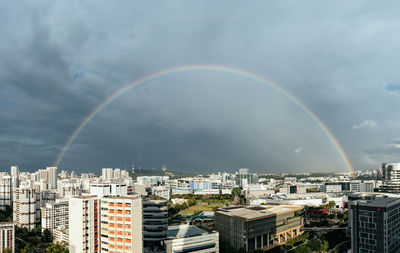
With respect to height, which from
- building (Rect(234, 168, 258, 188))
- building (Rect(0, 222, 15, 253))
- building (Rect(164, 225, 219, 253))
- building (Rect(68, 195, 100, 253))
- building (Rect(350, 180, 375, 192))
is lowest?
building (Rect(234, 168, 258, 188))

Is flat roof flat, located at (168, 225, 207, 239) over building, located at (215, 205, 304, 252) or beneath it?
over

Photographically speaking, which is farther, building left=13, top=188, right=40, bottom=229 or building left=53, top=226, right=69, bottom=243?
building left=13, top=188, right=40, bottom=229

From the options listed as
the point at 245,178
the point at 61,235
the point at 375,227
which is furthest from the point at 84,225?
the point at 245,178

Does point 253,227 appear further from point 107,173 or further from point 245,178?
point 245,178

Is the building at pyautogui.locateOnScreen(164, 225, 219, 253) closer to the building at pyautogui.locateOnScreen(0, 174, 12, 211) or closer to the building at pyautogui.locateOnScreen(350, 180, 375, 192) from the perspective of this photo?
the building at pyautogui.locateOnScreen(0, 174, 12, 211)

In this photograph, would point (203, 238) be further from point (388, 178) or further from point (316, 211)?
point (388, 178)

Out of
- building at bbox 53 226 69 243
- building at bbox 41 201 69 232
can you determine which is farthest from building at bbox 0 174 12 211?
building at bbox 53 226 69 243

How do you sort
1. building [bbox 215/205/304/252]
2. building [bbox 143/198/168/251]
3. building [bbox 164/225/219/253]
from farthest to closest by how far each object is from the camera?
building [bbox 215/205/304/252] → building [bbox 143/198/168/251] → building [bbox 164/225/219/253]

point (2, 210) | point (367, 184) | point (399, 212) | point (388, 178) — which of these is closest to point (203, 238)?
point (399, 212)
